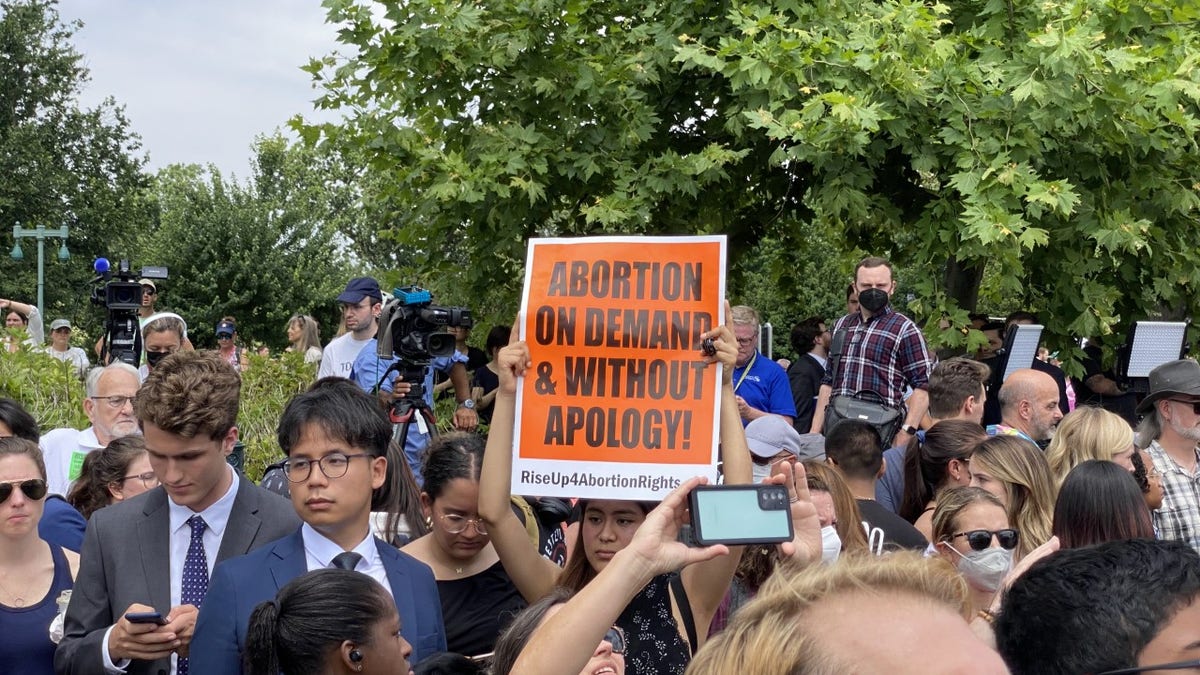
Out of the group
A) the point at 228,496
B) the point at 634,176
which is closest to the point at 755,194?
the point at 634,176

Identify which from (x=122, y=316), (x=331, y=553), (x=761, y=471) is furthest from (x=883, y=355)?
(x=331, y=553)

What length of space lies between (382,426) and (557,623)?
61.8 inches

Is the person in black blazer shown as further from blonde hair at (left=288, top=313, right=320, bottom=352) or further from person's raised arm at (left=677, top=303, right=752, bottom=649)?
person's raised arm at (left=677, top=303, right=752, bottom=649)

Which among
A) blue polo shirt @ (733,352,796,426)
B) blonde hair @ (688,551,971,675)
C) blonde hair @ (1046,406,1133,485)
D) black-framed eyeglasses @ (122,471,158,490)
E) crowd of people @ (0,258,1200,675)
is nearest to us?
blonde hair @ (688,551,971,675)

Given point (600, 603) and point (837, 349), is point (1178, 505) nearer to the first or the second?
point (837, 349)

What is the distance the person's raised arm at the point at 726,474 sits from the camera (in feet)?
11.9

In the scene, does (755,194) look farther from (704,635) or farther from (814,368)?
(704,635)

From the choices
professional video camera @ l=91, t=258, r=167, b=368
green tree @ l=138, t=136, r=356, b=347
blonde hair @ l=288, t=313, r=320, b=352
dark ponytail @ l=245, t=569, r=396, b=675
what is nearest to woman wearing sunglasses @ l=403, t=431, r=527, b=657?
dark ponytail @ l=245, t=569, r=396, b=675

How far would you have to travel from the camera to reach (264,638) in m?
3.10

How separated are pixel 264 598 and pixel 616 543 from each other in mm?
1056

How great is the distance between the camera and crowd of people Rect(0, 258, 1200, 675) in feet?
6.26

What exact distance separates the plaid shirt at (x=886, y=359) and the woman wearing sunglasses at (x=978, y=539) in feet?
11.0

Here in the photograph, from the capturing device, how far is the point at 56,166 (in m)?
44.5

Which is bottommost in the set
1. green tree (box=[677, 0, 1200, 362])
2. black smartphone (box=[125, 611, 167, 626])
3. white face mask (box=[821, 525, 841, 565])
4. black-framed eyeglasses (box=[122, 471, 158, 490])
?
black smartphone (box=[125, 611, 167, 626])
